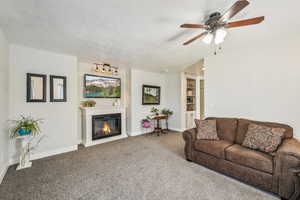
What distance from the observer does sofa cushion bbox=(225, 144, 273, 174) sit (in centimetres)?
181

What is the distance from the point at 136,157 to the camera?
2.97m

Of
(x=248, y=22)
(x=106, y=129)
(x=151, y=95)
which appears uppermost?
(x=248, y=22)

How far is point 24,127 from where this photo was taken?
247 centimetres

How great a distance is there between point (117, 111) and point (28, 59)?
252 centimetres

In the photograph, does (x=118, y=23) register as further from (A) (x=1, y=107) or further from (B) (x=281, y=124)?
(B) (x=281, y=124)

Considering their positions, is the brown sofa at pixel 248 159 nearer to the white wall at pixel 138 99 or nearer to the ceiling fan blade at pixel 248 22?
the ceiling fan blade at pixel 248 22

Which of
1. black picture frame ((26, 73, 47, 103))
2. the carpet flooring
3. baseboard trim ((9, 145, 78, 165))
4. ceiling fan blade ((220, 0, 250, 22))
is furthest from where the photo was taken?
black picture frame ((26, 73, 47, 103))

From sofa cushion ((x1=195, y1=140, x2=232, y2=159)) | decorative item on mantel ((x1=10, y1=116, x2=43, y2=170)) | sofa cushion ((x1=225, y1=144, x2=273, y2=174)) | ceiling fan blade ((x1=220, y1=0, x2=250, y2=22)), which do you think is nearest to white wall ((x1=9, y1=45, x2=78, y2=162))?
decorative item on mantel ((x1=10, y1=116, x2=43, y2=170))

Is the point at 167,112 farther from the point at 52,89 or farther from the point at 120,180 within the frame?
the point at 52,89

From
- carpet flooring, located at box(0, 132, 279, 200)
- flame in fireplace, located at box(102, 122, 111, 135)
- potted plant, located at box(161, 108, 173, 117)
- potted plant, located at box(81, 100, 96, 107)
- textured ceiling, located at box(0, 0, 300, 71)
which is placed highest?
textured ceiling, located at box(0, 0, 300, 71)

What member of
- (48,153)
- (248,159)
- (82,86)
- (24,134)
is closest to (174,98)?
(82,86)

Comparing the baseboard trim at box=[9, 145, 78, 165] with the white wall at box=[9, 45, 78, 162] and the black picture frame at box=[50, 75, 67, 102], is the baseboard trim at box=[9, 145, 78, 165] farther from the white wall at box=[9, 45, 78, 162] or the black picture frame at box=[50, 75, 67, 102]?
the black picture frame at box=[50, 75, 67, 102]

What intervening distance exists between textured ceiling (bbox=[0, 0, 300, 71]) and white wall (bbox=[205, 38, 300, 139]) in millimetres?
339

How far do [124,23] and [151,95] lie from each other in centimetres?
349
